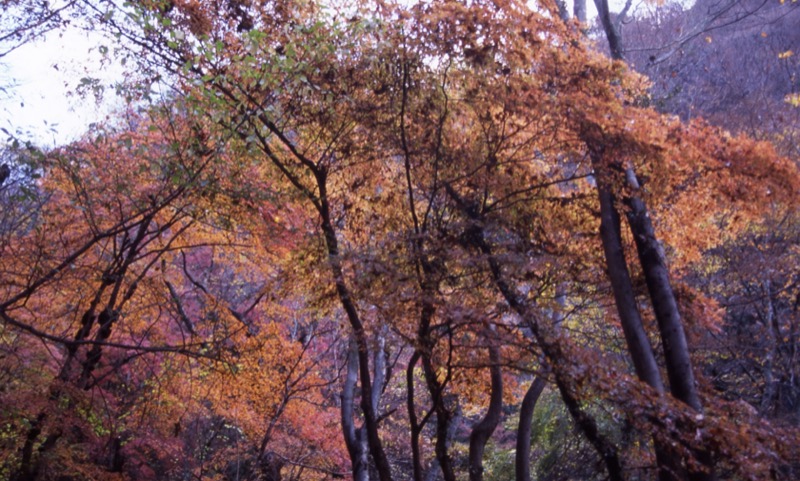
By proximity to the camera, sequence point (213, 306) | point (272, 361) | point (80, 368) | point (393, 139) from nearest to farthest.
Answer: point (393, 139) < point (80, 368) < point (213, 306) < point (272, 361)

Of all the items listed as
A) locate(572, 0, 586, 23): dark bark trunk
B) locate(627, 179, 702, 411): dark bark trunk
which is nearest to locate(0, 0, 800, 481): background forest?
locate(627, 179, 702, 411): dark bark trunk

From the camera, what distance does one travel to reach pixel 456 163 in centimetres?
612

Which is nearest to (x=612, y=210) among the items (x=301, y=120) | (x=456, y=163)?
(x=456, y=163)

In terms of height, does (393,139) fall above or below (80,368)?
above

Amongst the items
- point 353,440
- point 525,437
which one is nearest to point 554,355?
point 525,437

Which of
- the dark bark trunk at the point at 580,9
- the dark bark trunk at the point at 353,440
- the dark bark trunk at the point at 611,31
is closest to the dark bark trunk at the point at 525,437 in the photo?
the dark bark trunk at the point at 353,440

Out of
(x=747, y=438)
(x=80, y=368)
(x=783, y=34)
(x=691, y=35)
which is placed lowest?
(x=747, y=438)

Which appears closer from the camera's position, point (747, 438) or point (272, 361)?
point (747, 438)

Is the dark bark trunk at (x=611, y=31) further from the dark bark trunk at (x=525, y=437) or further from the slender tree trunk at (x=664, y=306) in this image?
the dark bark trunk at (x=525, y=437)

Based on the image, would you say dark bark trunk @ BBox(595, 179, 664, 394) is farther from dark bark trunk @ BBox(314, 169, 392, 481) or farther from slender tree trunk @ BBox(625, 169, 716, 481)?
dark bark trunk @ BBox(314, 169, 392, 481)

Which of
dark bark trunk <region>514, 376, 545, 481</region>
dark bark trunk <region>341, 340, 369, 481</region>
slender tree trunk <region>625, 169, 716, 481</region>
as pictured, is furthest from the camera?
dark bark trunk <region>341, 340, 369, 481</region>

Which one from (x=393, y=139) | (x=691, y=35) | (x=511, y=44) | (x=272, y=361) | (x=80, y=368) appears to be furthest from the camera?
(x=272, y=361)

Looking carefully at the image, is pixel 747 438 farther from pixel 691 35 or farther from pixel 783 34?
pixel 783 34

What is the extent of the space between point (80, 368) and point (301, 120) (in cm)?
487
